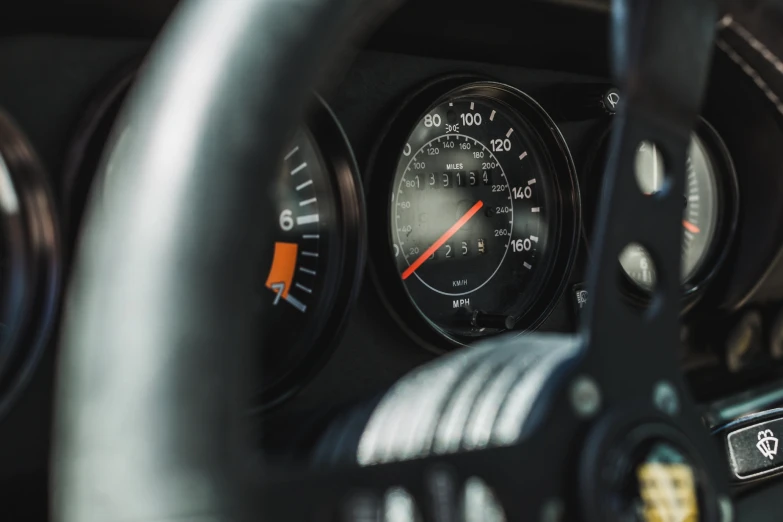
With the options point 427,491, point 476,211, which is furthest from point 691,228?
point 427,491

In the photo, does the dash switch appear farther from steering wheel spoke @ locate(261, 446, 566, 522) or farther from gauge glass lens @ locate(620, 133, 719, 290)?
gauge glass lens @ locate(620, 133, 719, 290)

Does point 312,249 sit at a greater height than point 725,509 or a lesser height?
greater

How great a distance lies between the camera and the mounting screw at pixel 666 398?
0.68 meters

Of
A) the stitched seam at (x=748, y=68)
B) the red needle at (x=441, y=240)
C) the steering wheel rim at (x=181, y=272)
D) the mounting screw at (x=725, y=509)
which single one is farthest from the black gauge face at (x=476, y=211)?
the steering wheel rim at (x=181, y=272)

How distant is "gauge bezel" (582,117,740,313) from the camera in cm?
214

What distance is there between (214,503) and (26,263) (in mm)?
944

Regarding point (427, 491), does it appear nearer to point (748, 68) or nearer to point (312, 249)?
point (748, 68)

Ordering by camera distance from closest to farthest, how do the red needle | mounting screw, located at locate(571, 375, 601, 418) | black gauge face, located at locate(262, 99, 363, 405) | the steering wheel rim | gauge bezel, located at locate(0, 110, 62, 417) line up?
the steering wheel rim < mounting screw, located at locate(571, 375, 601, 418) < gauge bezel, located at locate(0, 110, 62, 417) < black gauge face, located at locate(262, 99, 363, 405) < the red needle

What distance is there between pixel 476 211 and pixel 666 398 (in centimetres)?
140

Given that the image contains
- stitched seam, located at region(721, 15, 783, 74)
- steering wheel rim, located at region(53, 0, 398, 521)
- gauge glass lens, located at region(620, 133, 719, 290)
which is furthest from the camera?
gauge glass lens, located at region(620, 133, 719, 290)

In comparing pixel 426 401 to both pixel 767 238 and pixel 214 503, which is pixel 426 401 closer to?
pixel 214 503

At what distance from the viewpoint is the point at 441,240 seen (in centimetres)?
199

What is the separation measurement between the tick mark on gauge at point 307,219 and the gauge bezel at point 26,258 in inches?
17.6

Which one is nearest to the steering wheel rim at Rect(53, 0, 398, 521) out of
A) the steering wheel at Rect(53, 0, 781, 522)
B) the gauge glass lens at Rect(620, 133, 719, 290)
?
the steering wheel at Rect(53, 0, 781, 522)
